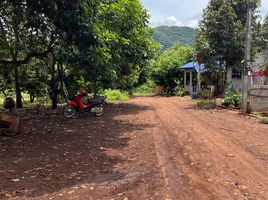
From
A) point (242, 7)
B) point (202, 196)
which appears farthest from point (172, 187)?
point (242, 7)

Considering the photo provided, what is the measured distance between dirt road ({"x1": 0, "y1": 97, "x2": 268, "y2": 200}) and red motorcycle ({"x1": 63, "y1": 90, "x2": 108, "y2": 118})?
262 cm

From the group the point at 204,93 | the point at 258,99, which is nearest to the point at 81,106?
the point at 258,99

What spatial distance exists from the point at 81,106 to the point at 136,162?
7850mm

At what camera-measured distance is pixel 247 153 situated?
7371 millimetres

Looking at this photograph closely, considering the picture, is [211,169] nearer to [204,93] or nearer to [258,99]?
[258,99]

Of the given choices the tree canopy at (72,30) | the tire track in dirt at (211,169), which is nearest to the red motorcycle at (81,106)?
the tree canopy at (72,30)

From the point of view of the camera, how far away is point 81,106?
1415 centimetres

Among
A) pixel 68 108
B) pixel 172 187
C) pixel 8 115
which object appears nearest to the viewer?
pixel 172 187

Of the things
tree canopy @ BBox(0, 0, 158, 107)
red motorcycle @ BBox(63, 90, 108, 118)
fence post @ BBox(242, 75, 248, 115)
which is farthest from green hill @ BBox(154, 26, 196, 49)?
red motorcycle @ BBox(63, 90, 108, 118)

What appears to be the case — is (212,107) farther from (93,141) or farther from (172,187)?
(172,187)

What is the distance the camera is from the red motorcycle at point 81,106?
13.9 m

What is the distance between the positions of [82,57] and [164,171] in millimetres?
3995

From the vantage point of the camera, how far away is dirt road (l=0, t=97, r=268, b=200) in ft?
16.4

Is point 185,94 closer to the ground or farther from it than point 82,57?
closer to the ground
